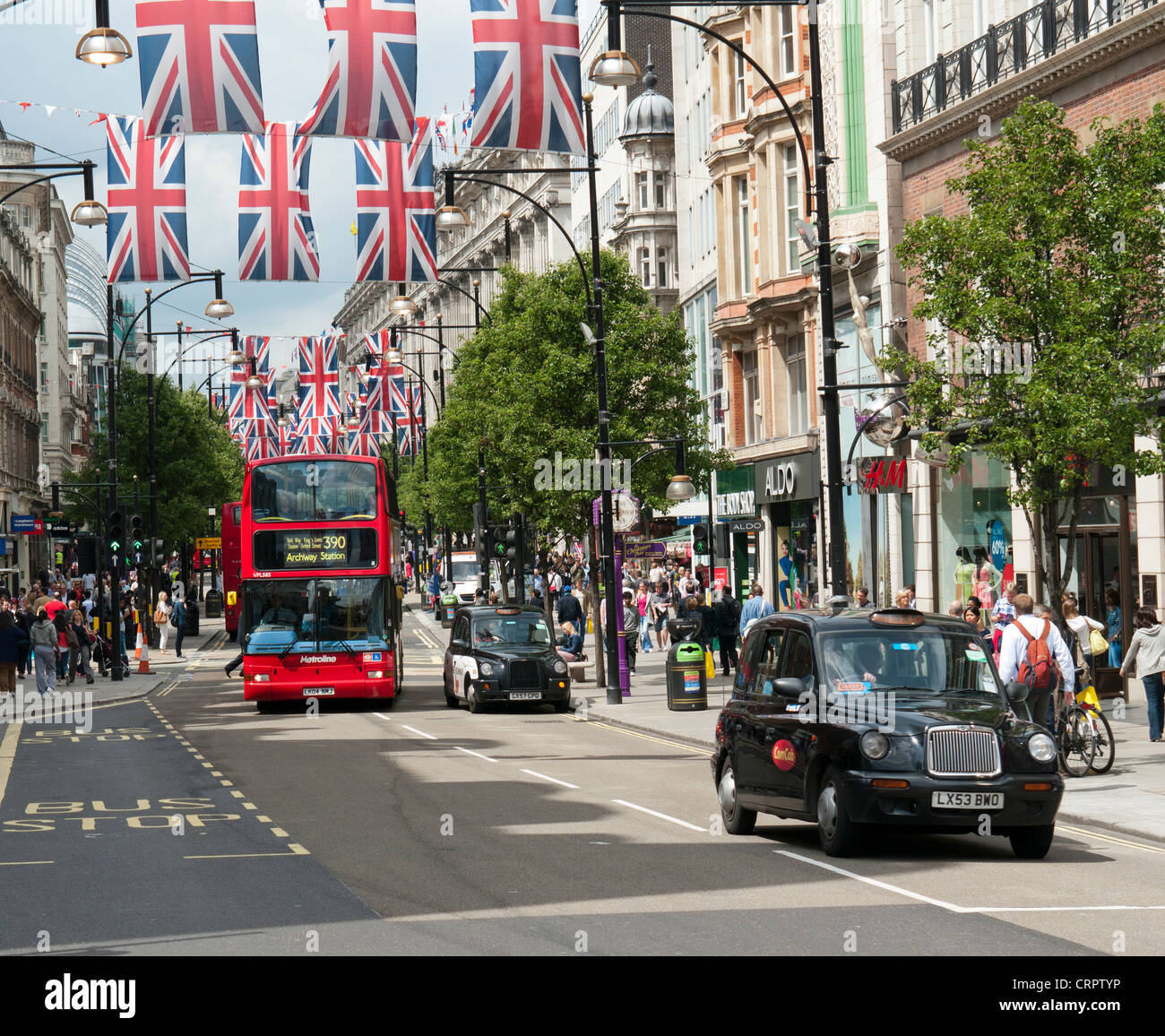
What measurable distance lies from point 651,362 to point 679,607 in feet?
17.8

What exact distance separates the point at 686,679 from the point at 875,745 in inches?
628

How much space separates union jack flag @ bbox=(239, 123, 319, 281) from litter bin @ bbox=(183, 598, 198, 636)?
32.3 metres

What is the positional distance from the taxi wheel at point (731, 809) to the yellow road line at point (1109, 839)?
271cm

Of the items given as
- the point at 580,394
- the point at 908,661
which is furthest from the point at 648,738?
the point at 580,394

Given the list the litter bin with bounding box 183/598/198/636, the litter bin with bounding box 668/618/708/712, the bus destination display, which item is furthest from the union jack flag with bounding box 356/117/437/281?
the litter bin with bounding box 183/598/198/636

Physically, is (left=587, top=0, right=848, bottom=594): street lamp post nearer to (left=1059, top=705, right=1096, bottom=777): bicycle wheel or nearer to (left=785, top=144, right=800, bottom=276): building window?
(left=1059, top=705, right=1096, bottom=777): bicycle wheel

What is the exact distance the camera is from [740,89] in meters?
46.1

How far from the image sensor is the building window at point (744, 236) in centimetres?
4491

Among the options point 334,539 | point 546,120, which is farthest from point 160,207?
point 546,120

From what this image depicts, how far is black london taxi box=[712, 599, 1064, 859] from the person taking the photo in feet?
40.1

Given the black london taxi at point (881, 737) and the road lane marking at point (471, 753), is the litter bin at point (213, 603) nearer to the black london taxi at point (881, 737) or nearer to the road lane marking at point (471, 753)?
the road lane marking at point (471, 753)

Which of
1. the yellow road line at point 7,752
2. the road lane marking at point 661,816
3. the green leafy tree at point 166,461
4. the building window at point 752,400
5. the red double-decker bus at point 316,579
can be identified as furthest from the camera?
the green leafy tree at point 166,461

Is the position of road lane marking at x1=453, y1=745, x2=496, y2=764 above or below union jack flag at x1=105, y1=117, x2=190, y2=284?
below

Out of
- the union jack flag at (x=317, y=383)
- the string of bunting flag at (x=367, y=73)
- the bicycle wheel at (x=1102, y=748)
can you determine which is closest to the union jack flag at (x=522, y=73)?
the string of bunting flag at (x=367, y=73)
